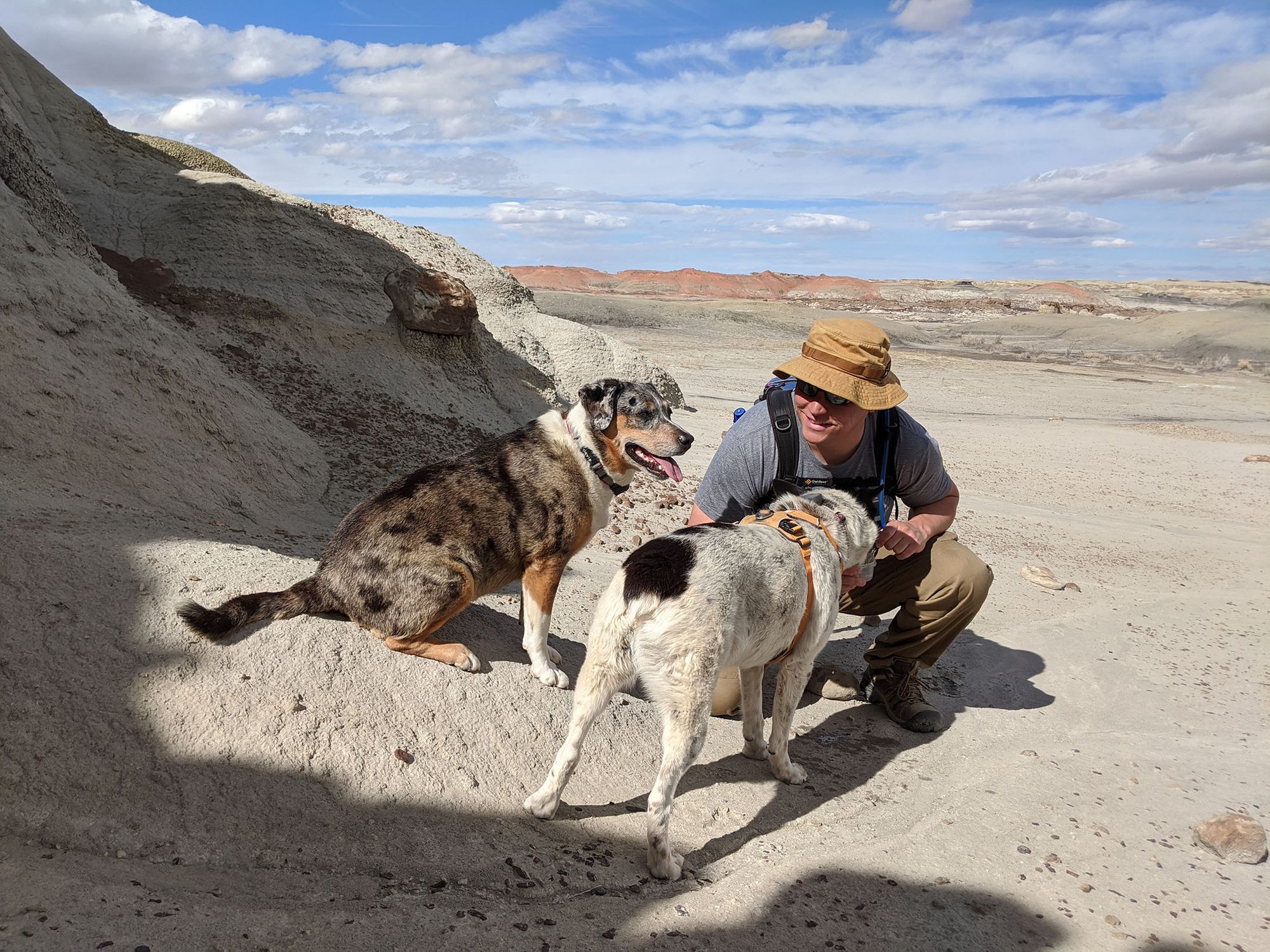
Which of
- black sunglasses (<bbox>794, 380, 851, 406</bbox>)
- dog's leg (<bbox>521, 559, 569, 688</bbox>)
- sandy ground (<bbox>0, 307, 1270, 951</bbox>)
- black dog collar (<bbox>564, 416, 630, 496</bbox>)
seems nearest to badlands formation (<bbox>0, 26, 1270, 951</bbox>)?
sandy ground (<bbox>0, 307, 1270, 951</bbox>)

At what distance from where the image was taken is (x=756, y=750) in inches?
168

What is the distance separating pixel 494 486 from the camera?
4.39 metres

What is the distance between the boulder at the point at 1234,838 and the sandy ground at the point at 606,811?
8cm

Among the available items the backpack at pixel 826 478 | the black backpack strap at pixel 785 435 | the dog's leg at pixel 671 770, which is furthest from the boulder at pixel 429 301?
the dog's leg at pixel 671 770

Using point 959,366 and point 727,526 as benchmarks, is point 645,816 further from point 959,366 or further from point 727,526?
point 959,366

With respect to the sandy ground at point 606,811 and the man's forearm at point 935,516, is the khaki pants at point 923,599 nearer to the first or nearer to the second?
the man's forearm at point 935,516

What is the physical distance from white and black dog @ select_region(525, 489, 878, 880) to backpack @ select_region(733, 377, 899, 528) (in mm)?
680

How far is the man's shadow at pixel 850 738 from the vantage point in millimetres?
3723

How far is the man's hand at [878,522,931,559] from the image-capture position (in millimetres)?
4379

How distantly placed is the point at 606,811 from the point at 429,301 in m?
7.05

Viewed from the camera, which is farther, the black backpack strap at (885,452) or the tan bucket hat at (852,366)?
the black backpack strap at (885,452)

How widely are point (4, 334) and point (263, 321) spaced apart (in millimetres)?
3804

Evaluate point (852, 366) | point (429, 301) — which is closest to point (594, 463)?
point (852, 366)

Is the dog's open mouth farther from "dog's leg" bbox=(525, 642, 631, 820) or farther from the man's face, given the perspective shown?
"dog's leg" bbox=(525, 642, 631, 820)
